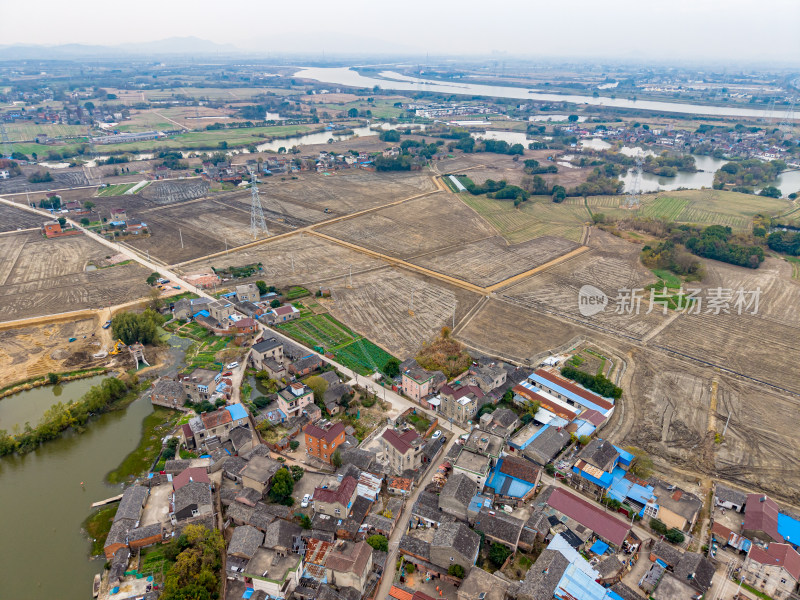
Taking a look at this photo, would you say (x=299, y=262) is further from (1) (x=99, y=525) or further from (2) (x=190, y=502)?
(1) (x=99, y=525)

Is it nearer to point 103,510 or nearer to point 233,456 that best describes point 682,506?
point 233,456

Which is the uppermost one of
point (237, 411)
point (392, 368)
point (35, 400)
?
point (392, 368)

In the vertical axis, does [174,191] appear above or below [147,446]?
above

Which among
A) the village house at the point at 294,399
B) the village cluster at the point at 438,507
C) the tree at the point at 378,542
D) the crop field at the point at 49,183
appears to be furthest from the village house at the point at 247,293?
the crop field at the point at 49,183

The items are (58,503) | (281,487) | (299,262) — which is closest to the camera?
(281,487)

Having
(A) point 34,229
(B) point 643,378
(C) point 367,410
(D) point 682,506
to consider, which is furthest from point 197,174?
(D) point 682,506

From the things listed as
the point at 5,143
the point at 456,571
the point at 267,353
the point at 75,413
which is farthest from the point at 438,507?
the point at 5,143

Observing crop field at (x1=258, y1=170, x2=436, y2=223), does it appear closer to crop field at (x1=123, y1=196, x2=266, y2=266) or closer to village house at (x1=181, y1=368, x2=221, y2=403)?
crop field at (x1=123, y1=196, x2=266, y2=266)
